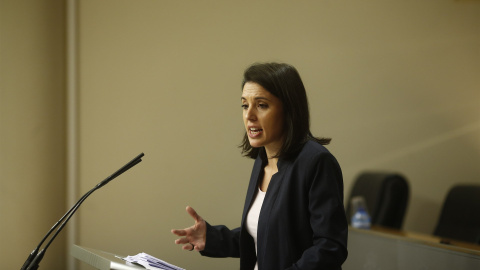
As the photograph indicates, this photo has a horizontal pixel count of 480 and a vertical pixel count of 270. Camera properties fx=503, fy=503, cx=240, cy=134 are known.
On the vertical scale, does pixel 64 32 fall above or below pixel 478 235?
above

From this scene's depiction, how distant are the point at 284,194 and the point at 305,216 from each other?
91mm

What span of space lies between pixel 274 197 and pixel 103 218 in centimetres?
151

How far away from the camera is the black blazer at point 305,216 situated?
1371 mm

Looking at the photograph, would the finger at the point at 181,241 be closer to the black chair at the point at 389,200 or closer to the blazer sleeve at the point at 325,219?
the blazer sleeve at the point at 325,219

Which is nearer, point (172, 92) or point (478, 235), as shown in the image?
point (172, 92)

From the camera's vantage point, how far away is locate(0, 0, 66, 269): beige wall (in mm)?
2504

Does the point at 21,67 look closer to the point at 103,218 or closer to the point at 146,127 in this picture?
the point at 146,127

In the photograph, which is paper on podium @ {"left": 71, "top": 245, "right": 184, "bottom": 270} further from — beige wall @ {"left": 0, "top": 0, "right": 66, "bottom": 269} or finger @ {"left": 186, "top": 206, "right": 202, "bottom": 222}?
beige wall @ {"left": 0, "top": 0, "right": 66, "bottom": 269}

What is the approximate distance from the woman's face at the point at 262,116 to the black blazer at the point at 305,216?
87 mm

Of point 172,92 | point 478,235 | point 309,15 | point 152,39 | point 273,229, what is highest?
point 309,15

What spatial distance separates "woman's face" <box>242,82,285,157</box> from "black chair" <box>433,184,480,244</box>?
87.1 inches

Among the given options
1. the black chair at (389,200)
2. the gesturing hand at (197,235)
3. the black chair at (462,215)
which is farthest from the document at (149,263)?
the black chair at (462,215)

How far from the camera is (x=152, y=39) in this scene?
284cm

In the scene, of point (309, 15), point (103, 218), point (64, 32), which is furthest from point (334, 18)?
point (103, 218)
